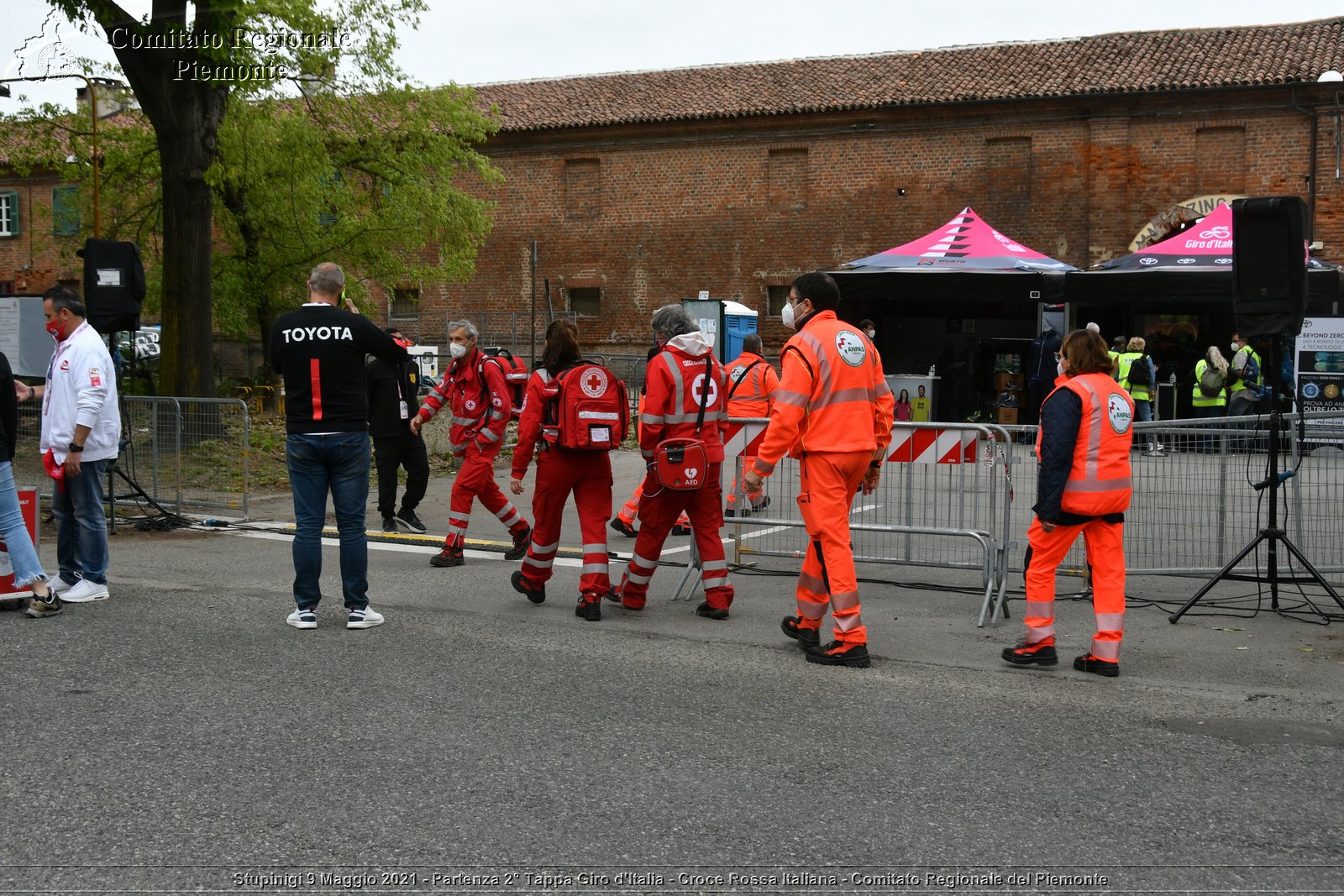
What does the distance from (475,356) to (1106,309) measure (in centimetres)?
2205

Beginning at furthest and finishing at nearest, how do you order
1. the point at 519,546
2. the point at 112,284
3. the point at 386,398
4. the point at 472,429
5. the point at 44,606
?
the point at 112,284
the point at 386,398
the point at 519,546
the point at 472,429
the point at 44,606

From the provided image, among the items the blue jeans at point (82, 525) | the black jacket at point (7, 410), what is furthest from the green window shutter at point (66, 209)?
the black jacket at point (7, 410)

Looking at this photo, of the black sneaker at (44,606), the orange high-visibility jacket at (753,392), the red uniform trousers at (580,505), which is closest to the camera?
the black sneaker at (44,606)

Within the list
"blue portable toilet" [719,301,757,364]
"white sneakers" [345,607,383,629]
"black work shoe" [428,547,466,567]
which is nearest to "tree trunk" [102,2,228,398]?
"black work shoe" [428,547,466,567]

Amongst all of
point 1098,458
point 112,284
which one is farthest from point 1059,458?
point 112,284

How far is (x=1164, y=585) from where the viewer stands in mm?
8930

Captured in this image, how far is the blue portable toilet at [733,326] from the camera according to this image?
88.4 ft

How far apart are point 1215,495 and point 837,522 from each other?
3540 mm

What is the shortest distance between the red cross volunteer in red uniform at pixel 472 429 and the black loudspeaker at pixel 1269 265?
17.2 feet

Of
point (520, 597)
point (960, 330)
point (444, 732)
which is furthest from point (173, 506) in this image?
point (960, 330)

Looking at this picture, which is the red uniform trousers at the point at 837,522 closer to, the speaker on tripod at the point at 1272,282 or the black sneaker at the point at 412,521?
the speaker on tripod at the point at 1272,282

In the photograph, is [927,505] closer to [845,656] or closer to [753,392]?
[845,656]

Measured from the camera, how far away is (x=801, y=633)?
6816mm

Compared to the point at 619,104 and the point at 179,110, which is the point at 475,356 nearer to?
the point at 179,110
